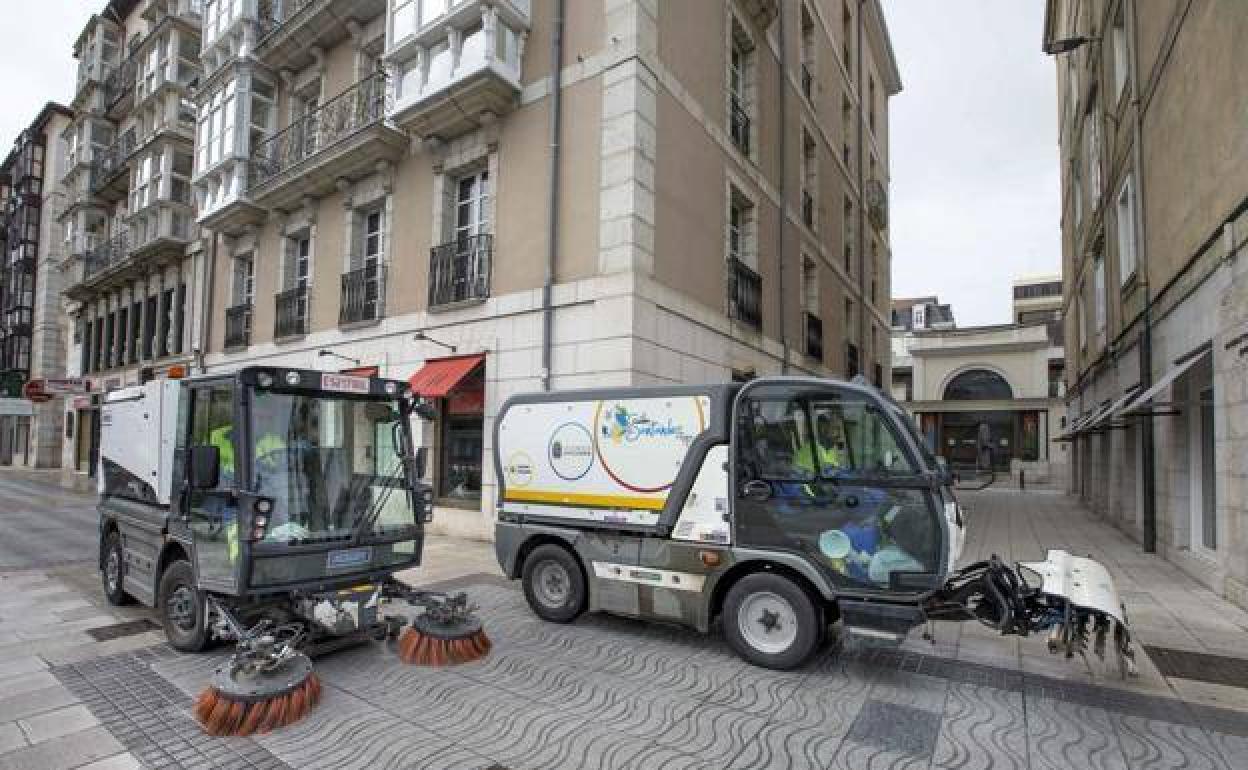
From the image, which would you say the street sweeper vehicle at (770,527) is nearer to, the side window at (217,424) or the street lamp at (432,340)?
the side window at (217,424)

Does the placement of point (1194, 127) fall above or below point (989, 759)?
above

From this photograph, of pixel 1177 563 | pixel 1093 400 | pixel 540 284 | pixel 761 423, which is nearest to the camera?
pixel 761 423

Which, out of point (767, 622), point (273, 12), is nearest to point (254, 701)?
point (767, 622)

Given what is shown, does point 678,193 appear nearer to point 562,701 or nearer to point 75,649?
point 562,701

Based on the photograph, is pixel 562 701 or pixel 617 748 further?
pixel 562 701

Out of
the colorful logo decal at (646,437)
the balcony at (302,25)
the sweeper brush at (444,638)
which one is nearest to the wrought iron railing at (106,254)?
the balcony at (302,25)

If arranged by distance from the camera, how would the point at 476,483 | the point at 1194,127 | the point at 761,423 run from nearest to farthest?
1. the point at 761,423
2. the point at 1194,127
3. the point at 476,483

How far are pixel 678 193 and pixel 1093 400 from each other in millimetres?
13531

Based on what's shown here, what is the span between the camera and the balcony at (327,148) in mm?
13078

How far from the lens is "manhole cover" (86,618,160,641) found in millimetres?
6016

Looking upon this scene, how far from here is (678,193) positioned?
436 inches

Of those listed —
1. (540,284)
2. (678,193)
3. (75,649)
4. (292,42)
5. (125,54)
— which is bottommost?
(75,649)

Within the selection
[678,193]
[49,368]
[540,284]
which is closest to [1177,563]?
[678,193]

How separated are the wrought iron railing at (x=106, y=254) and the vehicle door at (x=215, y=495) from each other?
22524 mm
